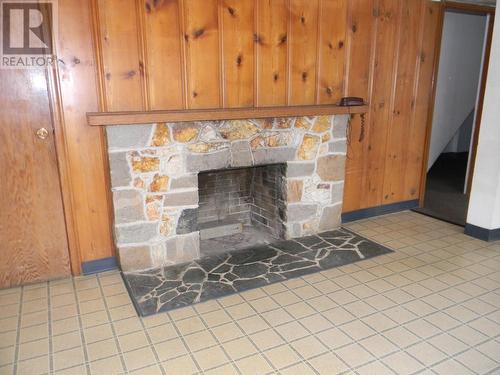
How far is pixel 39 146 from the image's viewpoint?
8.48ft

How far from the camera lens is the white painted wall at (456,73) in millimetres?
4684

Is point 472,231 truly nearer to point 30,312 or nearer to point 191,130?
point 191,130

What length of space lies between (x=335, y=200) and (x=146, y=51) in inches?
81.6

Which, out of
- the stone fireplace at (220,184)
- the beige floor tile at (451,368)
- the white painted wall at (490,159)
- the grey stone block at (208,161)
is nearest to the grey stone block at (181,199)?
the stone fireplace at (220,184)

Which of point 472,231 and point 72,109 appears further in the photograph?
point 472,231

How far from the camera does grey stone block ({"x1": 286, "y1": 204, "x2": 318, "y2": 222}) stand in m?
3.36

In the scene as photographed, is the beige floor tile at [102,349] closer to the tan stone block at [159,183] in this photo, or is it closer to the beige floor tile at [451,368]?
the tan stone block at [159,183]

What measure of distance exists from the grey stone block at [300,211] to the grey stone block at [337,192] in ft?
0.71

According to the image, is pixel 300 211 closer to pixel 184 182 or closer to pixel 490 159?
pixel 184 182

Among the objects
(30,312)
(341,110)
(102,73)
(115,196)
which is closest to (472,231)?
(341,110)

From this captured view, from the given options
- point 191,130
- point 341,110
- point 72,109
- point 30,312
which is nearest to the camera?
point 30,312

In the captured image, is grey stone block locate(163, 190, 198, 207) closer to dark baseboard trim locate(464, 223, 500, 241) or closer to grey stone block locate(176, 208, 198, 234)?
grey stone block locate(176, 208, 198, 234)

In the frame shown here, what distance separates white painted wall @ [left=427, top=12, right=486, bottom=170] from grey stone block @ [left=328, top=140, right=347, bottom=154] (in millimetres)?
1872

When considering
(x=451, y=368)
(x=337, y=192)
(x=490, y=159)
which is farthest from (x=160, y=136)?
(x=490, y=159)
